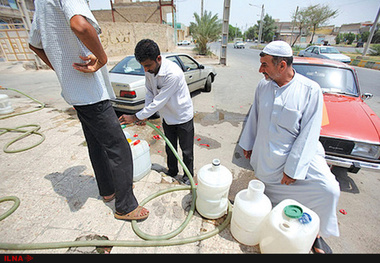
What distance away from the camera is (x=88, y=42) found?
1289mm

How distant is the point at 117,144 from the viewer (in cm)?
164

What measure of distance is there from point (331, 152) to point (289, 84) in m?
1.74

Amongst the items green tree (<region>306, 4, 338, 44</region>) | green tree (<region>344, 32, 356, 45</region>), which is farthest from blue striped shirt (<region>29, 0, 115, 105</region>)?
green tree (<region>344, 32, 356, 45</region>)

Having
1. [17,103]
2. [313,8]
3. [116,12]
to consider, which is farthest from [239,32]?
[17,103]

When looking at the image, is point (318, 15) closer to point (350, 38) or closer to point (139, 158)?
point (350, 38)

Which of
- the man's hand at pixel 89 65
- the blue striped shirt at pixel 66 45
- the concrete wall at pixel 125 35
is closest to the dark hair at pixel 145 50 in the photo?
the blue striped shirt at pixel 66 45

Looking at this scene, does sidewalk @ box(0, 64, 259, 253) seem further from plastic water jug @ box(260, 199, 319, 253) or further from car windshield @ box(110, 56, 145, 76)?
car windshield @ box(110, 56, 145, 76)

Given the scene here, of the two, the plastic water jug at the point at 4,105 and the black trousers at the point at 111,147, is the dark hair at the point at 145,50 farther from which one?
the plastic water jug at the point at 4,105

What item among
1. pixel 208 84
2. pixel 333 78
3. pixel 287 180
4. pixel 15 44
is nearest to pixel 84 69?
pixel 287 180

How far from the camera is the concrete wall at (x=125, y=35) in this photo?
18312 mm

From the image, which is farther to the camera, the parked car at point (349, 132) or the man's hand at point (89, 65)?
the parked car at point (349, 132)

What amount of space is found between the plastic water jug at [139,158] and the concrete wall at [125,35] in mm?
18581

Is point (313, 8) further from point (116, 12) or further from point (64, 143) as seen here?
point (64, 143)

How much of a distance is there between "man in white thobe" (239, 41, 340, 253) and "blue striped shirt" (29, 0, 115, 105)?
148 centimetres
